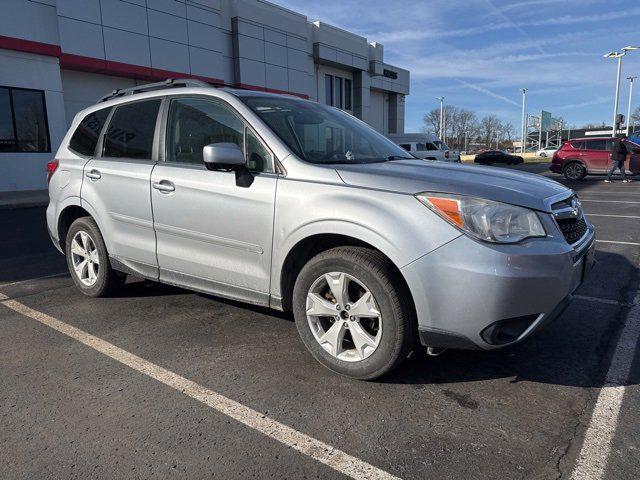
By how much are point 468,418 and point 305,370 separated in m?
1.02

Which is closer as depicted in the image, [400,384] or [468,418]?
[468,418]

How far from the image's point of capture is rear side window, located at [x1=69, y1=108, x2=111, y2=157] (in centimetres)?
451

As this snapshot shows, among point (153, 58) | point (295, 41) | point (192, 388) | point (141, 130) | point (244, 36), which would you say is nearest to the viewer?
point (192, 388)

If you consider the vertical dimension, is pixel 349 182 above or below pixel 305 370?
above

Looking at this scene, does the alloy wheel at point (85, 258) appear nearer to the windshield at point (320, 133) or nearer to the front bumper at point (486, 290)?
the windshield at point (320, 133)

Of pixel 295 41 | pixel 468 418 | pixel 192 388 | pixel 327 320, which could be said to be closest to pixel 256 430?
pixel 192 388

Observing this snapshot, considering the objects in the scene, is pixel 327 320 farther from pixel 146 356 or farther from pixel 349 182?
pixel 146 356

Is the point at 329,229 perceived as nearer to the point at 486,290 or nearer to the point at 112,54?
the point at 486,290

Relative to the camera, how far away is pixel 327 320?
308 cm

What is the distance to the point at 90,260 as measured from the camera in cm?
453

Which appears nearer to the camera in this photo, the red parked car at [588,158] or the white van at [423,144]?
the red parked car at [588,158]

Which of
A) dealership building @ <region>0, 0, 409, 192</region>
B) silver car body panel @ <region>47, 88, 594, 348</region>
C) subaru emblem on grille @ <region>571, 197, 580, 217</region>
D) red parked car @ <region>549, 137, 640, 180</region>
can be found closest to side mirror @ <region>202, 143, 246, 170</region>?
silver car body panel @ <region>47, 88, 594, 348</region>

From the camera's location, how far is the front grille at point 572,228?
9.38 ft

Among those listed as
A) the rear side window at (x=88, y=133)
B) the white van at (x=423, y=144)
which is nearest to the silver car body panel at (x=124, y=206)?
the rear side window at (x=88, y=133)
